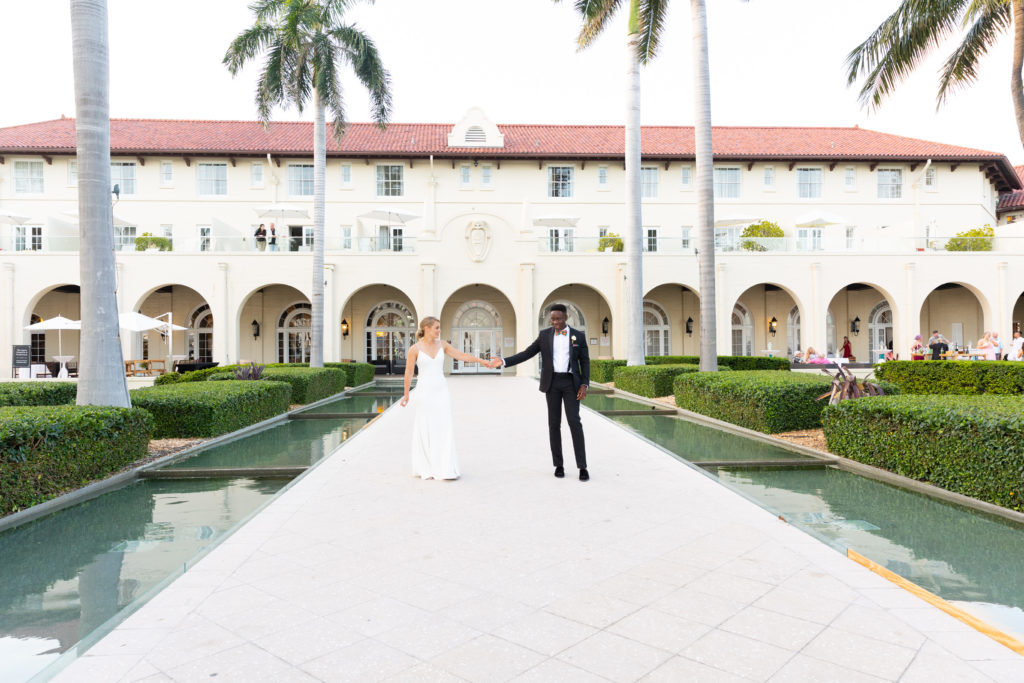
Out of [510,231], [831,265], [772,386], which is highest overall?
[510,231]

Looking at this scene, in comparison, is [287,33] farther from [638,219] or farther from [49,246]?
[49,246]

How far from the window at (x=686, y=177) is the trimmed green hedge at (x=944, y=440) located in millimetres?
24141

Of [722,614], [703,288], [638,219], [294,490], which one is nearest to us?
[722,614]

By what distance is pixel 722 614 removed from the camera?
329 cm

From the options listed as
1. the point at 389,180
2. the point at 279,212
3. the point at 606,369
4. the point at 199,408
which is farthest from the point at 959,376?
the point at 389,180

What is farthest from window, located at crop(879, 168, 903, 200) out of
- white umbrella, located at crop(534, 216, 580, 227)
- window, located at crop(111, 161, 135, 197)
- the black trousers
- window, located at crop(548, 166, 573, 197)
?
window, located at crop(111, 161, 135, 197)

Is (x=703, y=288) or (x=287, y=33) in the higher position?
(x=287, y=33)

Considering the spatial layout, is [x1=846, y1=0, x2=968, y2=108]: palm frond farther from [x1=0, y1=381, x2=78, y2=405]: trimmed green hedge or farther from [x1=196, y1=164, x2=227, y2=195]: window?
[x1=196, y1=164, x2=227, y2=195]: window

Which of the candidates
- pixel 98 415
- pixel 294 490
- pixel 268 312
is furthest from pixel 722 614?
pixel 268 312

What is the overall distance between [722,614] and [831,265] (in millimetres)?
26179

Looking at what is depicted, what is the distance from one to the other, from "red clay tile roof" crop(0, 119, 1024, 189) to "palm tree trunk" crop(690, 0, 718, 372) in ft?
48.9

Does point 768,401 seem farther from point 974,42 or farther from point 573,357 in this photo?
point 974,42

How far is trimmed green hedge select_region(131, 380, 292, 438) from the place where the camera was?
381 inches

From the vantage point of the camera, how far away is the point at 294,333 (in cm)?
2939
